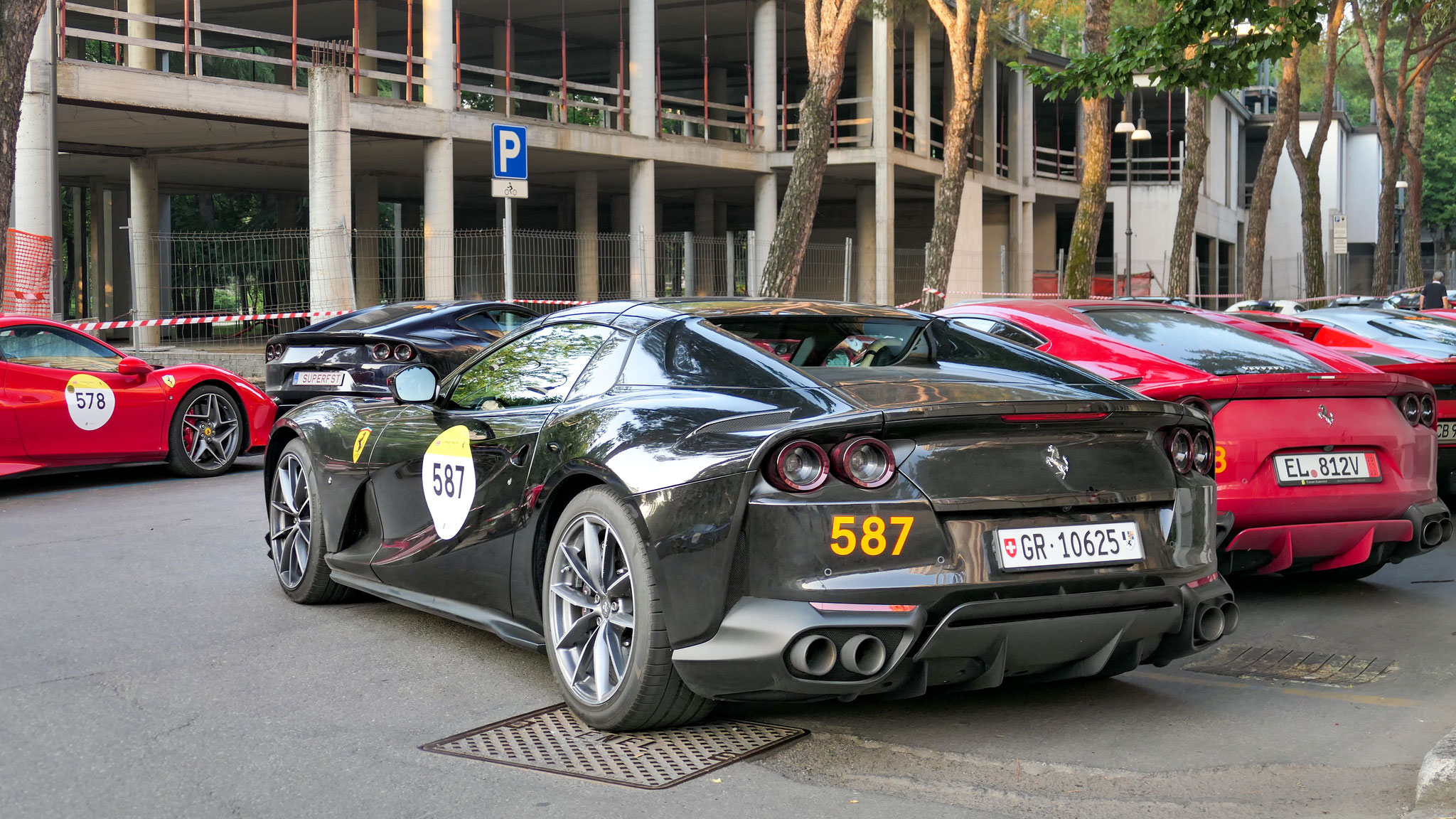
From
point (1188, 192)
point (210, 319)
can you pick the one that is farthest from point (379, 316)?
point (1188, 192)

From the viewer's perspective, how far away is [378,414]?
231 inches

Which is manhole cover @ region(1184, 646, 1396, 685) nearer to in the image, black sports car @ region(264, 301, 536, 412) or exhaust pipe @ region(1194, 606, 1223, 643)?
exhaust pipe @ region(1194, 606, 1223, 643)

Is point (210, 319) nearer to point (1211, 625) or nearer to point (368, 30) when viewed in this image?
point (368, 30)

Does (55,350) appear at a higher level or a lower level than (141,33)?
lower

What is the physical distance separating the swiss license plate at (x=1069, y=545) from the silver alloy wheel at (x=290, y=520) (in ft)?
10.9

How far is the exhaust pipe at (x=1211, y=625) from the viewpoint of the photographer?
4.22 m

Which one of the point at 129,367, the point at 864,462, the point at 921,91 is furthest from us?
the point at 921,91

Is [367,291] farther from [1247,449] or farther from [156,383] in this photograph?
[1247,449]

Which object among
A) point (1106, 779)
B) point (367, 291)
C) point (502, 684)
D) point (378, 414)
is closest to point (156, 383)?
point (378, 414)

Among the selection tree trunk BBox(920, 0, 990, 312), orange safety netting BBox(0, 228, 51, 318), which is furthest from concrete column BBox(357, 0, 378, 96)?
tree trunk BBox(920, 0, 990, 312)

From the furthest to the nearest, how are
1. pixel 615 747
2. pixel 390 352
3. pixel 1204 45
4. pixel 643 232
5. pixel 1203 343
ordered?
pixel 643 232 → pixel 390 352 → pixel 1204 45 → pixel 1203 343 → pixel 615 747

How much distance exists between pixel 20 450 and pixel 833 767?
7.84m

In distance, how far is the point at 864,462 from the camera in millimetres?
3871

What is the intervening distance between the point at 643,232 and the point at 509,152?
1101cm
